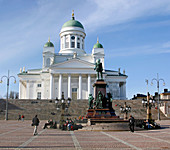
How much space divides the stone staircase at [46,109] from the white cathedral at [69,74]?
12.0 m

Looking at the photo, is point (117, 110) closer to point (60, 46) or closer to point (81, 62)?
point (81, 62)

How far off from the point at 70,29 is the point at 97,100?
63.3 meters

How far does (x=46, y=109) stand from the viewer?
174ft

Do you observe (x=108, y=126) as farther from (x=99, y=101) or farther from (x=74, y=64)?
(x=74, y=64)

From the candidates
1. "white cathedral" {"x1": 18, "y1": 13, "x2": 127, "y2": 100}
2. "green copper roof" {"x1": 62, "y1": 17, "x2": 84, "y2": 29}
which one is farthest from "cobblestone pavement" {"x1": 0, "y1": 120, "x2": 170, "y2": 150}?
"green copper roof" {"x1": 62, "y1": 17, "x2": 84, "y2": 29}

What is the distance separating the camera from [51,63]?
74875 millimetres

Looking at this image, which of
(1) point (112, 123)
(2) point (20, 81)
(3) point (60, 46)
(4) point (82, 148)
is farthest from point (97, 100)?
(3) point (60, 46)

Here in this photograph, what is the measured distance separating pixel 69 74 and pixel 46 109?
62.8 ft

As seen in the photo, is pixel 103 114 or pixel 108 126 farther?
pixel 103 114

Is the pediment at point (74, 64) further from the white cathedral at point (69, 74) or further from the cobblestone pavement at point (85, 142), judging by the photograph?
the cobblestone pavement at point (85, 142)

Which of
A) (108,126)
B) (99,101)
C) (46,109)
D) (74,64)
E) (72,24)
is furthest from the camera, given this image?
(72,24)

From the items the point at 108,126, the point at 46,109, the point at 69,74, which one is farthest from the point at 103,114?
the point at 69,74

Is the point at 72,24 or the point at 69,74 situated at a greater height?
the point at 72,24

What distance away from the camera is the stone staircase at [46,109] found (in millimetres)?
49125
